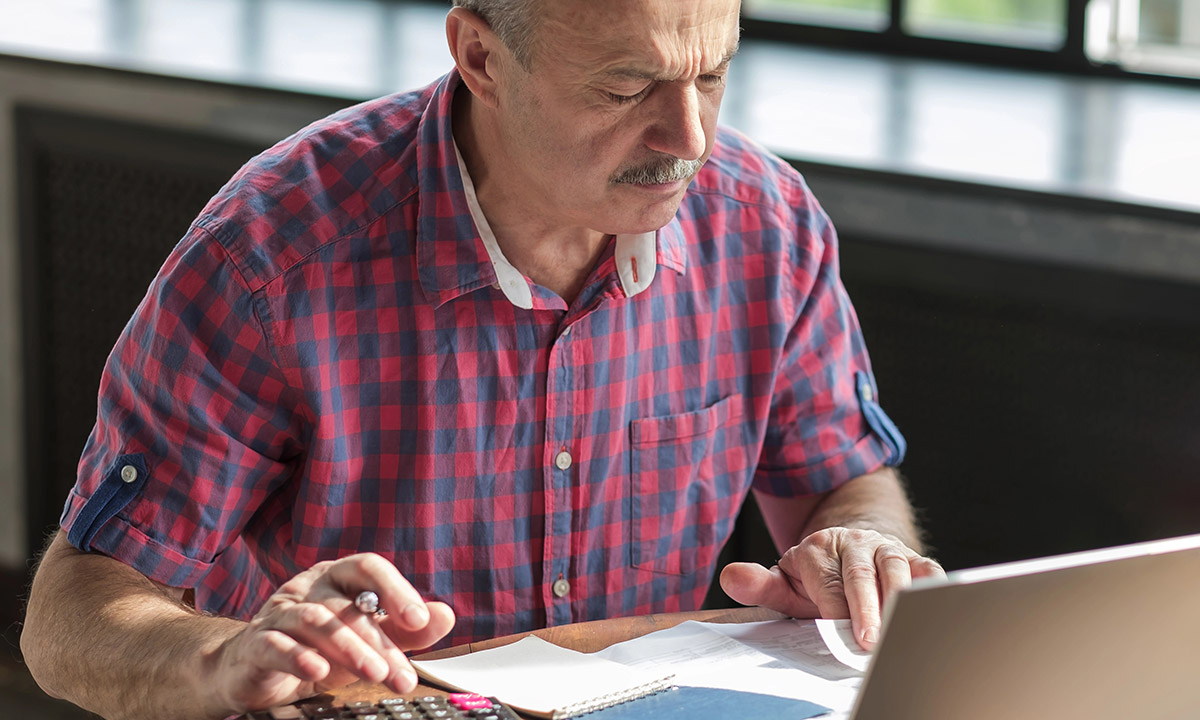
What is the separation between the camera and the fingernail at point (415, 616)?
0.95m

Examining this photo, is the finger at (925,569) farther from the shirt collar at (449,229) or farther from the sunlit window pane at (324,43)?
the sunlit window pane at (324,43)

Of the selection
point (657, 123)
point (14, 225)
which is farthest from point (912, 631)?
point (14, 225)

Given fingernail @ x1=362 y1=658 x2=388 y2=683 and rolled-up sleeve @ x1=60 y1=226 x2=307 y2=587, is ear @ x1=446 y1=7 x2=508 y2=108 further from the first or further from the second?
fingernail @ x1=362 y1=658 x2=388 y2=683

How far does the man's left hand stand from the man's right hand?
1.20 feet

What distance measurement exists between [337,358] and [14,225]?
1736mm

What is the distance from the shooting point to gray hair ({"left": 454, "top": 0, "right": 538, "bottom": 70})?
3.90 feet

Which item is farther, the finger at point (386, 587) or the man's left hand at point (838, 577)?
the man's left hand at point (838, 577)

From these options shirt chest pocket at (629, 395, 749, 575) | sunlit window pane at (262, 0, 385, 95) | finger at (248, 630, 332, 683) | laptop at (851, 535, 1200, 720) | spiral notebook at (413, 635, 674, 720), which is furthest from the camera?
sunlit window pane at (262, 0, 385, 95)

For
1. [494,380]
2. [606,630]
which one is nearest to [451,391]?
[494,380]

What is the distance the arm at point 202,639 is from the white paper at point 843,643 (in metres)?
0.36

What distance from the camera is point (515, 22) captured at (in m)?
1.20

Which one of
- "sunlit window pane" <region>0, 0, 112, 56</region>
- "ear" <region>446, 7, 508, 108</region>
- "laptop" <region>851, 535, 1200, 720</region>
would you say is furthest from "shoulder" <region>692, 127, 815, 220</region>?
"sunlit window pane" <region>0, 0, 112, 56</region>

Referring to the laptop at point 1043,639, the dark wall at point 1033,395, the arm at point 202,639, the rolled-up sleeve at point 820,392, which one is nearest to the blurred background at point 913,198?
the dark wall at point 1033,395

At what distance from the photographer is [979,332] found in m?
2.04
